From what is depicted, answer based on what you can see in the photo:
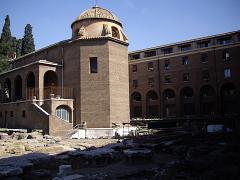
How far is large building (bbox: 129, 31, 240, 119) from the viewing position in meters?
48.5

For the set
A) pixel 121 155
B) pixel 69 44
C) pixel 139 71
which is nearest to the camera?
pixel 121 155

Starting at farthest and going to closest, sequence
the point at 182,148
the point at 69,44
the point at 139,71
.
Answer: the point at 139,71
the point at 69,44
the point at 182,148

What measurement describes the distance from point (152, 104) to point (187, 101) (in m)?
6.94

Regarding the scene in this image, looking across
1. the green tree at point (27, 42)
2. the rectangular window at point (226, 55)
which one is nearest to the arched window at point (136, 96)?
the rectangular window at point (226, 55)

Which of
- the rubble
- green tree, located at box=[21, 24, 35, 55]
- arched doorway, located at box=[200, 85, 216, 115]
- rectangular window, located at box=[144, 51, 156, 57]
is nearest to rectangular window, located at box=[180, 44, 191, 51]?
rectangular window, located at box=[144, 51, 156, 57]

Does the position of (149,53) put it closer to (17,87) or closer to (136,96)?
(136,96)

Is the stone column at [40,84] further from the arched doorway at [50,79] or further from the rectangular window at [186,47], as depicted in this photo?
the rectangular window at [186,47]

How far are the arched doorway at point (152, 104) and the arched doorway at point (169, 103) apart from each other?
172 centimetres

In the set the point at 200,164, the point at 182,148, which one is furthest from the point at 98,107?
the point at 200,164

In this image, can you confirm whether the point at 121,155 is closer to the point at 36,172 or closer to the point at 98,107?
the point at 36,172

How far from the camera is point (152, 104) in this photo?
55938mm

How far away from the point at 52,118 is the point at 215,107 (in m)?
31.3

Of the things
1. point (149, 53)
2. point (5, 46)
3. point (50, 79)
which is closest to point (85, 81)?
point (50, 79)

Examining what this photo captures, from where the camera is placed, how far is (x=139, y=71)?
5762 cm
